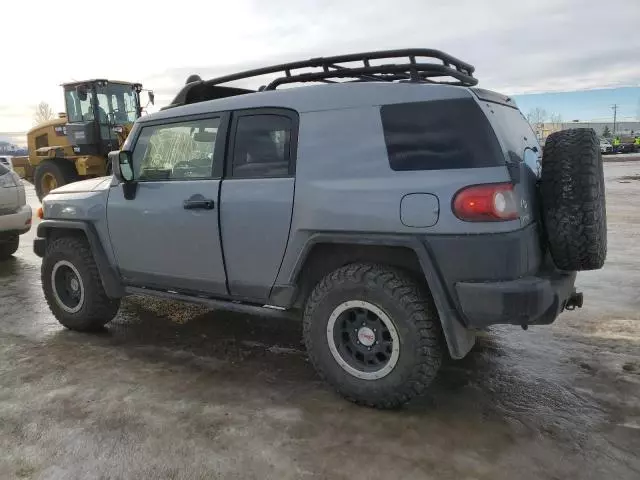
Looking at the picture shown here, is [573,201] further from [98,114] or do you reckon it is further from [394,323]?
[98,114]

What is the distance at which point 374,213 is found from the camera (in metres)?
2.90

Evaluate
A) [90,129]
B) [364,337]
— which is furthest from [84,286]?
[90,129]

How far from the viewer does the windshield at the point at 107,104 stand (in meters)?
13.3

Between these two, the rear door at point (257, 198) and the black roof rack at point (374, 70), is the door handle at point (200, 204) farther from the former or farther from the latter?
the black roof rack at point (374, 70)

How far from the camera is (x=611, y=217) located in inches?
391

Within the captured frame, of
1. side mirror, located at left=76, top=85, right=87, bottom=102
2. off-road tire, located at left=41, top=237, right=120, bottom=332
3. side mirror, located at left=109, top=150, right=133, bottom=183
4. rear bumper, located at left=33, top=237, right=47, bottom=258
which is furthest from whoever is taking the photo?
side mirror, located at left=76, top=85, right=87, bottom=102

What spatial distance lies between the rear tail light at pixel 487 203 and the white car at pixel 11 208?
7030 millimetres

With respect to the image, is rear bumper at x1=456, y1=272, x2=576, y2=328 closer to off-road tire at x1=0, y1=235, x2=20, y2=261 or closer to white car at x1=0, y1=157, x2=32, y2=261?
white car at x1=0, y1=157, x2=32, y2=261

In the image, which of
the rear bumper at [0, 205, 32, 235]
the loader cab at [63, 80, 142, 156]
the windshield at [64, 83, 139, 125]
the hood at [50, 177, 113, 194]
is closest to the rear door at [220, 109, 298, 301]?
the hood at [50, 177, 113, 194]

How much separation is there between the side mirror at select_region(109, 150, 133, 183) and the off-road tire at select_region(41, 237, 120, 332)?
842mm

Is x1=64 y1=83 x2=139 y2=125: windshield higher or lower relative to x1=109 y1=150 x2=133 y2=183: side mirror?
higher

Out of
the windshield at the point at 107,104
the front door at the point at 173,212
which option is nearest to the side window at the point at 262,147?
the front door at the point at 173,212

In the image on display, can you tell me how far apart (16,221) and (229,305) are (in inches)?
216

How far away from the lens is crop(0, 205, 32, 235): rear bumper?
7391 millimetres
